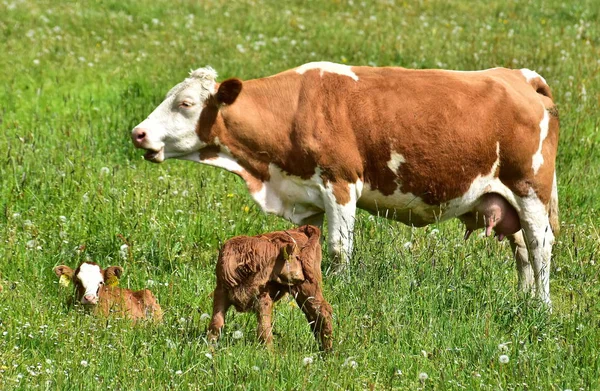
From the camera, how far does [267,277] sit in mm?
6109

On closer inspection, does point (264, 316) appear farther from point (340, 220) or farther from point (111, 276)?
point (340, 220)

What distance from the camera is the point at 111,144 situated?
1203cm

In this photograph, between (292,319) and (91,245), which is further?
(91,245)

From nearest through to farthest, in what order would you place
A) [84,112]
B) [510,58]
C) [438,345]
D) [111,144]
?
[438,345] < [111,144] < [84,112] < [510,58]

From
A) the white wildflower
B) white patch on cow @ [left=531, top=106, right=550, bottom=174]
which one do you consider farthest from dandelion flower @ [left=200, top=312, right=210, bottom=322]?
white patch on cow @ [left=531, top=106, right=550, bottom=174]

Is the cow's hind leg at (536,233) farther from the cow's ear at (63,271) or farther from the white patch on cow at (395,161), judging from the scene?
the cow's ear at (63,271)

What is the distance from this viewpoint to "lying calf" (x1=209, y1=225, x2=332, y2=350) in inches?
239

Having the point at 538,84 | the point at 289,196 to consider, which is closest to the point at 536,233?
the point at 538,84

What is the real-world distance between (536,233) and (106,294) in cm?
357

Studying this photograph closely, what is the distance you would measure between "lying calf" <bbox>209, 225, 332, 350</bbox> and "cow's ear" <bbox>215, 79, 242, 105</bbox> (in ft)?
7.68

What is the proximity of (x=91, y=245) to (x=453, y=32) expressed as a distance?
1065 cm

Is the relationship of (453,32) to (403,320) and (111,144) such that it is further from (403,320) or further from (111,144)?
(403,320)

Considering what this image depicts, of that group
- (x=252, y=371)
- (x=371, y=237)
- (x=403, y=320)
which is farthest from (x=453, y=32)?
(x=252, y=371)

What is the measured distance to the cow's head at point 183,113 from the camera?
8445 mm
